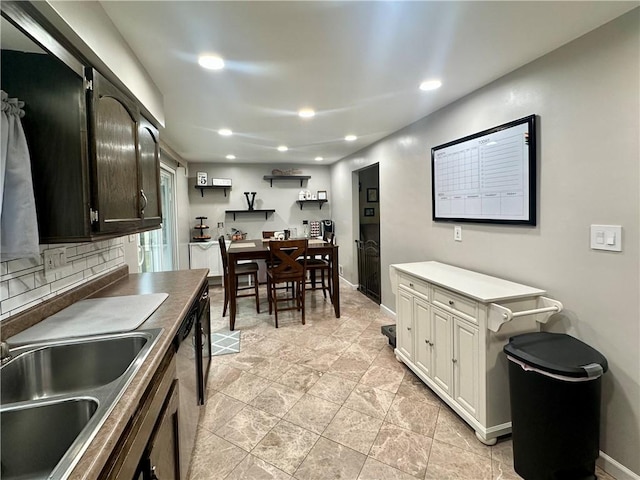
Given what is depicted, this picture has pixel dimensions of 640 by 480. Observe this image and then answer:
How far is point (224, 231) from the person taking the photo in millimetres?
5793

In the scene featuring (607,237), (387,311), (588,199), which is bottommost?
(387,311)

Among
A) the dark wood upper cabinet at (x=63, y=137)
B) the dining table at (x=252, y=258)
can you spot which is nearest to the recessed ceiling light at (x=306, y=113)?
the dining table at (x=252, y=258)

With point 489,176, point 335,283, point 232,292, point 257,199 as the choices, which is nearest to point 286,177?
point 257,199

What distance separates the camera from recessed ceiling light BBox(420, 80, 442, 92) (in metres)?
2.17

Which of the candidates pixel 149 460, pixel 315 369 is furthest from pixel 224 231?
pixel 149 460

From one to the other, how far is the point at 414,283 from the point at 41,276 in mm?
2249

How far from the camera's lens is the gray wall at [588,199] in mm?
1465

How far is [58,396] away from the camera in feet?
2.60

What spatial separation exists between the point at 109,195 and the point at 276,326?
8.40ft

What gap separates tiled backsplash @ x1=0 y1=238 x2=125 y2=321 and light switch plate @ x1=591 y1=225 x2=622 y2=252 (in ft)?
8.72

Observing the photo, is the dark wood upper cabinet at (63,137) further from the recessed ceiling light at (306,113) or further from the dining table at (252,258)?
the dining table at (252,258)

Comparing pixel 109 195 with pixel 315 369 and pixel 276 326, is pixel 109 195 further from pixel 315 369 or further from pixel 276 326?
pixel 276 326

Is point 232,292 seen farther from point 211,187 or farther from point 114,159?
point 211,187

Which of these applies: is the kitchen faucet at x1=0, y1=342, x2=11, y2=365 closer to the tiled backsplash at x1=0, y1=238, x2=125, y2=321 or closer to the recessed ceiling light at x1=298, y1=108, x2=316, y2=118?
the tiled backsplash at x1=0, y1=238, x2=125, y2=321
